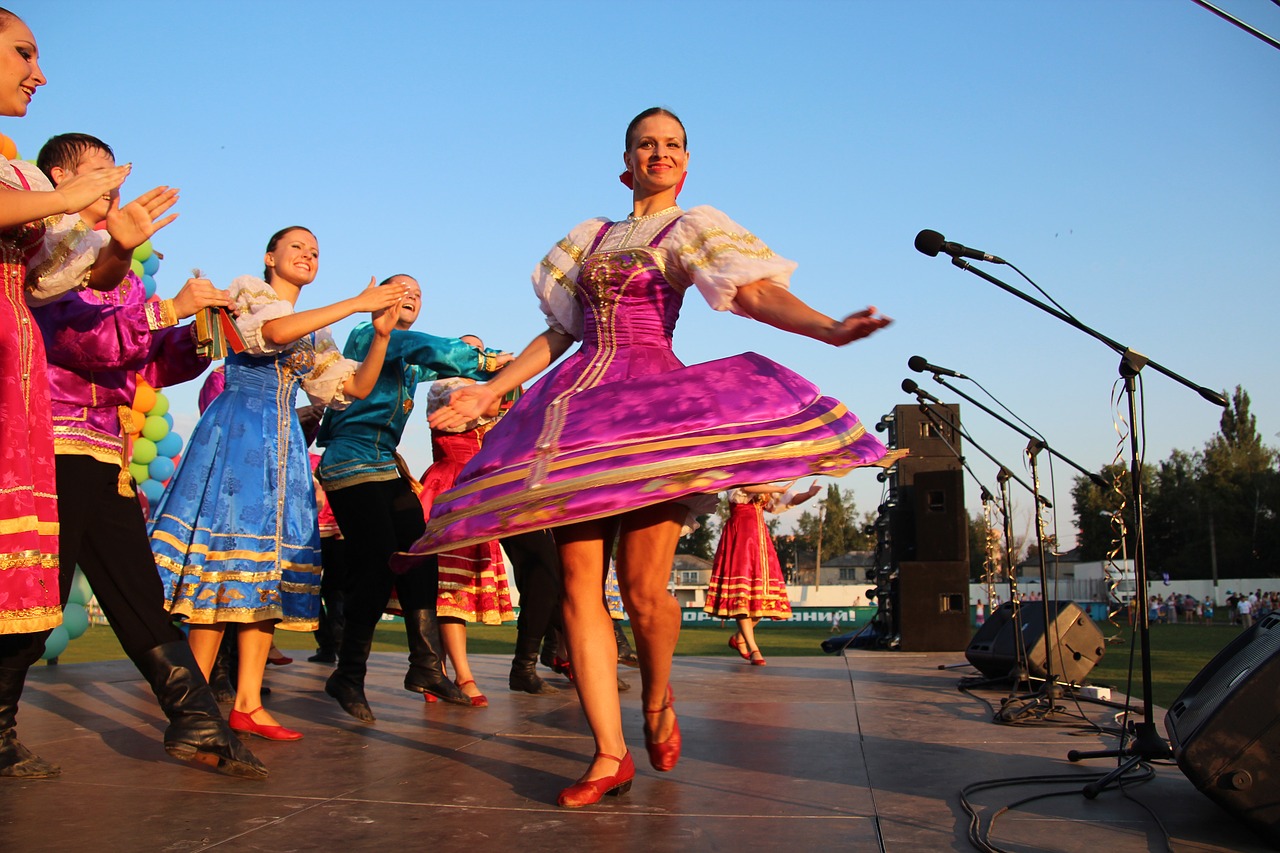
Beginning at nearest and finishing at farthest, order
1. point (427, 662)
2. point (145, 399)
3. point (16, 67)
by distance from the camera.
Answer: point (16, 67), point (427, 662), point (145, 399)

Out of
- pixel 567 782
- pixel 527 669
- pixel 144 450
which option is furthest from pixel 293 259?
pixel 144 450

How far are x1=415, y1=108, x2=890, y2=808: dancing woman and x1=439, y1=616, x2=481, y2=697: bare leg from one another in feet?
7.86

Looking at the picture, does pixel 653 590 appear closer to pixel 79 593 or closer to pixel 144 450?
pixel 79 593

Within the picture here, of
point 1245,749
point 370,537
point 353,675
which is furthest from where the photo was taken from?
point 370,537

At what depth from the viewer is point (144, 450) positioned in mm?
9039

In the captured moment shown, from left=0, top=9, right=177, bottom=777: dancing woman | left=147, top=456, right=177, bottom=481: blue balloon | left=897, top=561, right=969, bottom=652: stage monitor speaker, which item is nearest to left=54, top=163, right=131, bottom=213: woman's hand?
left=0, top=9, right=177, bottom=777: dancing woman

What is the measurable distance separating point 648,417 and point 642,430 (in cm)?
5

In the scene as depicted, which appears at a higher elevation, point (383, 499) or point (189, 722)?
point (383, 499)

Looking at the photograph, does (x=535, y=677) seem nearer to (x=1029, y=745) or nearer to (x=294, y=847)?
(x=1029, y=745)

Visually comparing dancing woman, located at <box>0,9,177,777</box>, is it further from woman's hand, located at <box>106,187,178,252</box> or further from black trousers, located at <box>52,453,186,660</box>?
black trousers, located at <box>52,453,186,660</box>

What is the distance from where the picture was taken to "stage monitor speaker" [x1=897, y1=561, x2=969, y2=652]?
10172 mm

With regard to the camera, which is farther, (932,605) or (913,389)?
(932,605)

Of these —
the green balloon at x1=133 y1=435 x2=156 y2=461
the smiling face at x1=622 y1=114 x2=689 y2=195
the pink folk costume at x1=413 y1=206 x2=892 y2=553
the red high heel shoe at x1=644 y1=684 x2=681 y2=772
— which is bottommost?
the red high heel shoe at x1=644 y1=684 x2=681 y2=772

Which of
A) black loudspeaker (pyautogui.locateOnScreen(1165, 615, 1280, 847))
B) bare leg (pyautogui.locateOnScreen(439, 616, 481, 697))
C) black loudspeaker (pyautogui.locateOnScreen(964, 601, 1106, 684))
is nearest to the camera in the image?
black loudspeaker (pyautogui.locateOnScreen(1165, 615, 1280, 847))
